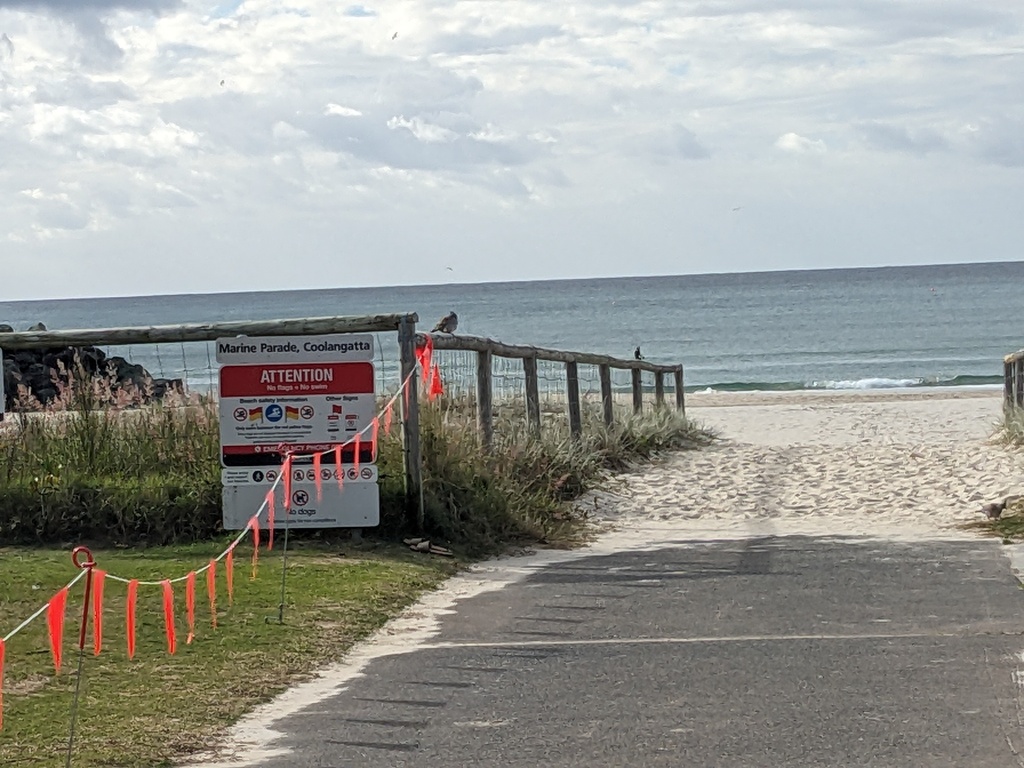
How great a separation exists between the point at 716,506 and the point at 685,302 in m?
109

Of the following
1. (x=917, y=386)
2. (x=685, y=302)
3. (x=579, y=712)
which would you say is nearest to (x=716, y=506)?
(x=579, y=712)

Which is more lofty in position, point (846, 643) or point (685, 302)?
point (685, 302)

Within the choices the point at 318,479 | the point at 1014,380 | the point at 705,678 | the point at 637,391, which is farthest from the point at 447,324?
the point at 1014,380

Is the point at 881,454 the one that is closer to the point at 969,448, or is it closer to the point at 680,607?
the point at 969,448

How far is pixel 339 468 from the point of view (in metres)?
10.6

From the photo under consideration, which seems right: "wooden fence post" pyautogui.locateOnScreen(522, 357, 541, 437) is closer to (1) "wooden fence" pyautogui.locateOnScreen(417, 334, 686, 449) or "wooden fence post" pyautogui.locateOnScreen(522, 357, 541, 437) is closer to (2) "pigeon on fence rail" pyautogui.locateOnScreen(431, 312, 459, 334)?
(1) "wooden fence" pyautogui.locateOnScreen(417, 334, 686, 449)

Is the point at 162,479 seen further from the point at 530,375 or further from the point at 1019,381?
the point at 1019,381

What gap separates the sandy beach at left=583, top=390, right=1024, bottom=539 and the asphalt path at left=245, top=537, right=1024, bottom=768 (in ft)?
8.74

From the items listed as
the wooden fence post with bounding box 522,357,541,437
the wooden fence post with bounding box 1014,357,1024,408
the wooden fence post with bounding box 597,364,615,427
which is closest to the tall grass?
the wooden fence post with bounding box 522,357,541,437

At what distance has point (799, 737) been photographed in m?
5.70

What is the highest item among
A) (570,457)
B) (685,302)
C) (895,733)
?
(685,302)

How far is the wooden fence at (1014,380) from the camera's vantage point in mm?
19641

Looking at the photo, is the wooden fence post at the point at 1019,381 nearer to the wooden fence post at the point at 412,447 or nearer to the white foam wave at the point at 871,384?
the wooden fence post at the point at 412,447

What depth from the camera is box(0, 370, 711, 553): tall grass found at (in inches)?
433
